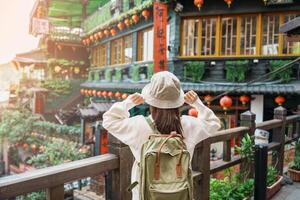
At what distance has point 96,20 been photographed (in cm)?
1872

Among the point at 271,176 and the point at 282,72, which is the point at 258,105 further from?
the point at 271,176

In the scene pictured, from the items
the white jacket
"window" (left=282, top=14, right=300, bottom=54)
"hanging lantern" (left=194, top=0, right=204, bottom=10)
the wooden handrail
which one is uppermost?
"hanging lantern" (left=194, top=0, right=204, bottom=10)

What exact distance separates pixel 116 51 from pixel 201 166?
14.9m

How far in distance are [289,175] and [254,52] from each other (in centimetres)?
653

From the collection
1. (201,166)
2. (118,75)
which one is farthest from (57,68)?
(201,166)

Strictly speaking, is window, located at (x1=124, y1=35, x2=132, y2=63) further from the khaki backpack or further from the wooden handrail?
the khaki backpack

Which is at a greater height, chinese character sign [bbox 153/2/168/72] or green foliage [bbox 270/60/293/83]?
chinese character sign [bbox 153/2/168/72]

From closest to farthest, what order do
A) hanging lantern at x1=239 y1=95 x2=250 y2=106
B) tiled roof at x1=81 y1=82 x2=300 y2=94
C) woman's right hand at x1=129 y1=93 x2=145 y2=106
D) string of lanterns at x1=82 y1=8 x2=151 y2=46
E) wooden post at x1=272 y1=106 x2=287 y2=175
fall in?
woman's right hand at x1=129 y1=93 x2=145 y2=106 < wooden post at x1=272 y1=106 x2=287 y2=175 < tiled roof at x1=81 y1=82 x2=300 y2=94 < hanging lantern at x1=239 y1=95 x2=250 y2=106 < string of lanterns at x1=82 y1=8 x2=151 y2=46

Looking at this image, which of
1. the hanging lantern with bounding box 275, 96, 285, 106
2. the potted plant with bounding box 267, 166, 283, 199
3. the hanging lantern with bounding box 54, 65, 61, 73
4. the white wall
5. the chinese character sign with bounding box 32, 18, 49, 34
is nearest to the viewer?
the potted plant with bounding box 267, 166, 283, 199

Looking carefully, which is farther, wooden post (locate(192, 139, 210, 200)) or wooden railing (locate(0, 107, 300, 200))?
wooden post (locate(192, 139, 210, 200))

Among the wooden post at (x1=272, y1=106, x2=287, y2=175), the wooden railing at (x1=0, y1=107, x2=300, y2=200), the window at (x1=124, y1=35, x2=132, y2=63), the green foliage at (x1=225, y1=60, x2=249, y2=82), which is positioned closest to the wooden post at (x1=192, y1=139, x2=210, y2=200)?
the wooden railing at (x1=0, y1=107, x2=300, y2=200)

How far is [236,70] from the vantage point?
1117 centimetres

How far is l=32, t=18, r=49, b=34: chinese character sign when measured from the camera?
1994 cm

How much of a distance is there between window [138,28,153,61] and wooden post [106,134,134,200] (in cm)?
1150
